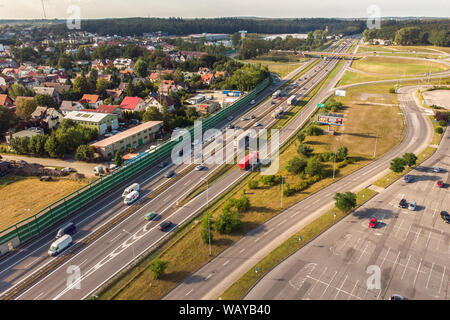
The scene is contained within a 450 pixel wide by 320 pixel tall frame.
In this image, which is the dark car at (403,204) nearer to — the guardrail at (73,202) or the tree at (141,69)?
the guardrail at (73,202)

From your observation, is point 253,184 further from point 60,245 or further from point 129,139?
point 129,139

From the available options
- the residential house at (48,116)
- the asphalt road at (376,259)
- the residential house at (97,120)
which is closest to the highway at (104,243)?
the asphalt road at (376,259)

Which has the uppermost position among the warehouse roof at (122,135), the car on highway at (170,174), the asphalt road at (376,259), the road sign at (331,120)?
the road sign at (331,120)

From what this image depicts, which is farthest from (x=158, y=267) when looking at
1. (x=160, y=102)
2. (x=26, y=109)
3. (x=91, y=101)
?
(x=91, y=101)

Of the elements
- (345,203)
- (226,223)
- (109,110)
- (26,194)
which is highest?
(109,110)

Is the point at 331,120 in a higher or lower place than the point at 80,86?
lower

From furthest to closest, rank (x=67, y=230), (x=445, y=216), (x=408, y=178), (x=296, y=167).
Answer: (x=296, y=167), (x=408, y=178), (x=445, y=216), (x=67, y=230)

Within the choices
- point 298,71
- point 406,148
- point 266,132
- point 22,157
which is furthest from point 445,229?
point 298,71
